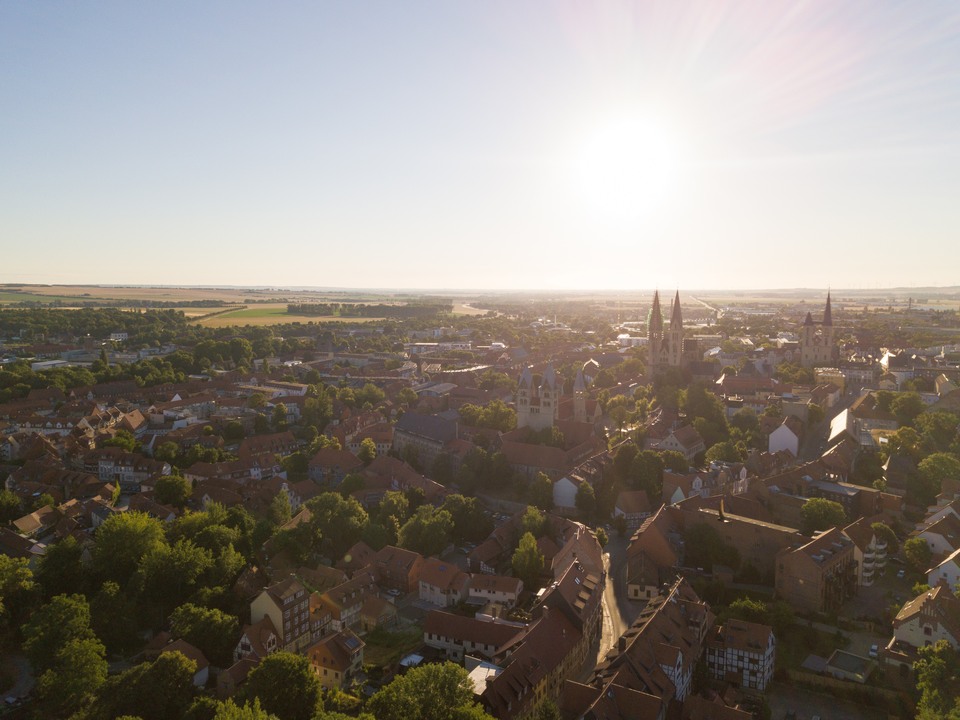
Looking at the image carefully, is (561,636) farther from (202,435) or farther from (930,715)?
(202,435)

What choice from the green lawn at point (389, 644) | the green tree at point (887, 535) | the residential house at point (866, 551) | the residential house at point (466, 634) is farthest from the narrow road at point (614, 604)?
the green tree at point (887, 535)

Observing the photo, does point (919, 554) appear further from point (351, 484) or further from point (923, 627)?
point (351, 484)

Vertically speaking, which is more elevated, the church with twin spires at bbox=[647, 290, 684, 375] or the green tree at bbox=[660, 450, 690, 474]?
the church with twin spires at bbox=[647, 290, 684, 375]

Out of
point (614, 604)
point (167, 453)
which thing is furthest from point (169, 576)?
point (167, 453)

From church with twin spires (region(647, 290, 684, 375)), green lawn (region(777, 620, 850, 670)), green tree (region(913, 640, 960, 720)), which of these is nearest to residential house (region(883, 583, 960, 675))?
green tree (region(913, 640, 960, 720))

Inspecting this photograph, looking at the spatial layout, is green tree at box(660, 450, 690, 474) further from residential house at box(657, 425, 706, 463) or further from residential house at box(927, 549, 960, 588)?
residential house at box(927, 549, 960, 588)

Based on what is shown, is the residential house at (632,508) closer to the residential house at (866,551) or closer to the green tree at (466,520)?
the green tree at (466,520)
